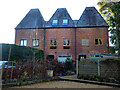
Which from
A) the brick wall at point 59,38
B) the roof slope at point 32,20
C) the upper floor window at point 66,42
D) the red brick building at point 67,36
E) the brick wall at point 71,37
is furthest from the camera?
the roof slope at point 32,20

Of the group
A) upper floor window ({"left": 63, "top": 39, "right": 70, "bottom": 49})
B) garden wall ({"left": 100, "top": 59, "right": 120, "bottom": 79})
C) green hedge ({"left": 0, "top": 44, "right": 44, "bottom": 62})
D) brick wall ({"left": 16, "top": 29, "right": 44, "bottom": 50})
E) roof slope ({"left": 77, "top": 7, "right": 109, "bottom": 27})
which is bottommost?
garden wall ({"left": 100, "top": 59, "right": 120, "bottom": 79})

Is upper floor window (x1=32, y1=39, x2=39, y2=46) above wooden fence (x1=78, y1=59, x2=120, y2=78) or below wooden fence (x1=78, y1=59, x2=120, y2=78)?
above

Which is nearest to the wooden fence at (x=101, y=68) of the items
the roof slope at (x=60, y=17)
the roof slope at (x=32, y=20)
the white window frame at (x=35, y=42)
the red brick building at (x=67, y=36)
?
the red brick building at (x=67, y=36)

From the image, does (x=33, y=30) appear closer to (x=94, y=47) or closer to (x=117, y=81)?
(x=94, y=47)

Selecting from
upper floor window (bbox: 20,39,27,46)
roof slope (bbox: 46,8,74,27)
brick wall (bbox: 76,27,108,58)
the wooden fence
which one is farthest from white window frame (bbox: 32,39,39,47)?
the wooden fence

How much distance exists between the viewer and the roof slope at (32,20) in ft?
72.6

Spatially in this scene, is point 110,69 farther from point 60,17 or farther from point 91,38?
point 60,17

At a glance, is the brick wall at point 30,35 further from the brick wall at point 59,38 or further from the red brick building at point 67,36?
the brick wall at point 59,38

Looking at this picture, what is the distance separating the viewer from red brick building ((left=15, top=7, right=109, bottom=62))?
20.2 meters

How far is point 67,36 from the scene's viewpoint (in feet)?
68.3

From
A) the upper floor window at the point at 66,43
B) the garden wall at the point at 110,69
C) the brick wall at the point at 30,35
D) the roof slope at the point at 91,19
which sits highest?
the roof slope at the point at 91,19

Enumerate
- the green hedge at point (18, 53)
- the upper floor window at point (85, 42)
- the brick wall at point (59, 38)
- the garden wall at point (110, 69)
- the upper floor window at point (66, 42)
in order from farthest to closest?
the upper floor window at point (66, 42) < the brick wall at point (59, 38) < the upper floor window at point (85, 42) < the green hedge at point (18, 53) < the garden wall at point (110, 69)

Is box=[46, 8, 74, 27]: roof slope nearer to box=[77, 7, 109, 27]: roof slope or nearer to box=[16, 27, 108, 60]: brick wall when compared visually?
box=[16, 27, 108, 60]: brick wall

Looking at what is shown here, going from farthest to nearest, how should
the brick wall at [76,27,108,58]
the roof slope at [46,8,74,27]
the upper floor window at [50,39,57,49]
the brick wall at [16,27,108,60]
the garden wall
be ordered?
the roof slope at [46,8,74,27] → the upper floor window at [50,39,57,49] → the brick wall at [16,27,108,60] → the brick wall at [76,27,108,58] → the garden wall
